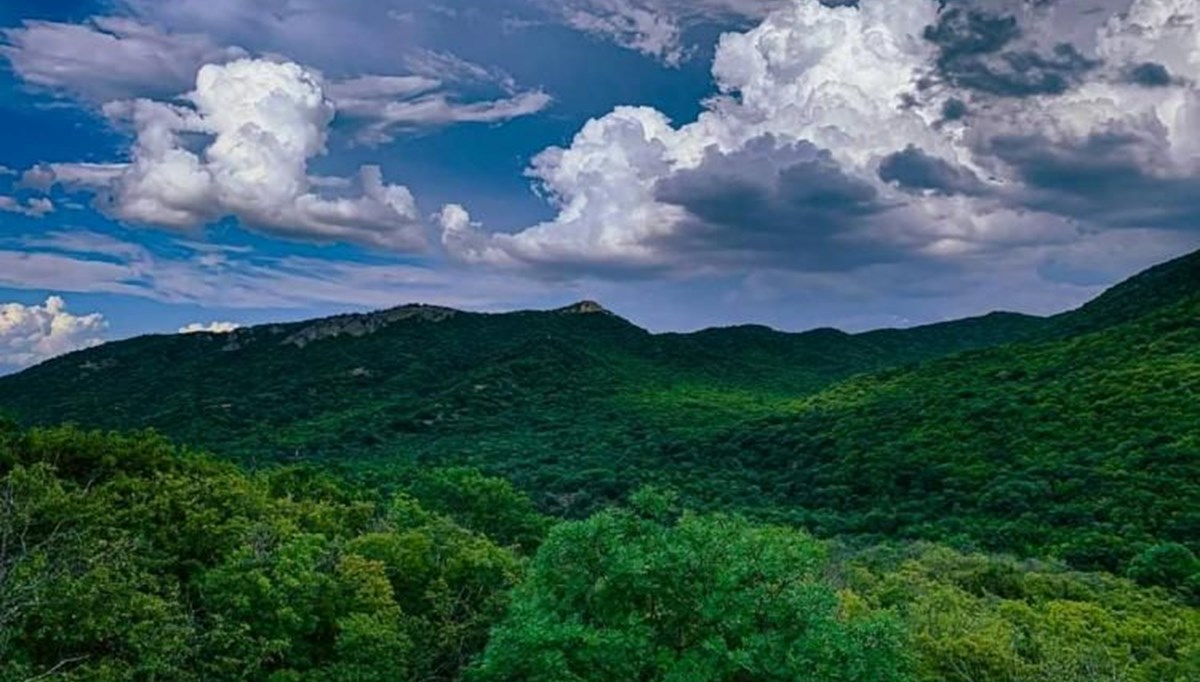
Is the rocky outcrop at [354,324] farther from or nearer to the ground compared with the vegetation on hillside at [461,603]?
farther from the ground

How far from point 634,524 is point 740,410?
10270 cm

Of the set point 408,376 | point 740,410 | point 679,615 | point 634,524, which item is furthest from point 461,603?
point 408,376

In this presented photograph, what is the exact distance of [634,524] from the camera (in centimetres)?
2427

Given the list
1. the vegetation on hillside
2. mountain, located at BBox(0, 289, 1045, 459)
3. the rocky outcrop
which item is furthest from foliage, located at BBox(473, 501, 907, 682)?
the rocky outcrop

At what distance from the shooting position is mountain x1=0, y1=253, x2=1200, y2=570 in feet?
208

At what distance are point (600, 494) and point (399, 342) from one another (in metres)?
106

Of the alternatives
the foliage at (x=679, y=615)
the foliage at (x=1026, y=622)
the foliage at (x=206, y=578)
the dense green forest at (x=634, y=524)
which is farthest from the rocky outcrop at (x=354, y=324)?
the foliage at (x=679, y=615)

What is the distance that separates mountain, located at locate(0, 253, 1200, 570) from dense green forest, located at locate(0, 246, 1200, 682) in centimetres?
46

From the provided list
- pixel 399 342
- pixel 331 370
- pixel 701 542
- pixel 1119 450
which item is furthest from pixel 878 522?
pixel 399 342

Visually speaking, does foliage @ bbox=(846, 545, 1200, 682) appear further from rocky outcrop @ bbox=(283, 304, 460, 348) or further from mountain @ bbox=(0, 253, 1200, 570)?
rocky outcrop @ bbox=(283, 304, 460, 348)

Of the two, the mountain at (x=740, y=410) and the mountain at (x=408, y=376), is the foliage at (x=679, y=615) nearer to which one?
the mountain at (x=740, y=410)

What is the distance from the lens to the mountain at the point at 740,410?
6338cm

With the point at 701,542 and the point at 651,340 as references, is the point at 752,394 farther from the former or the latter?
the point at 701,542

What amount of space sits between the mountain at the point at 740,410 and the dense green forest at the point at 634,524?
46 centimetres
